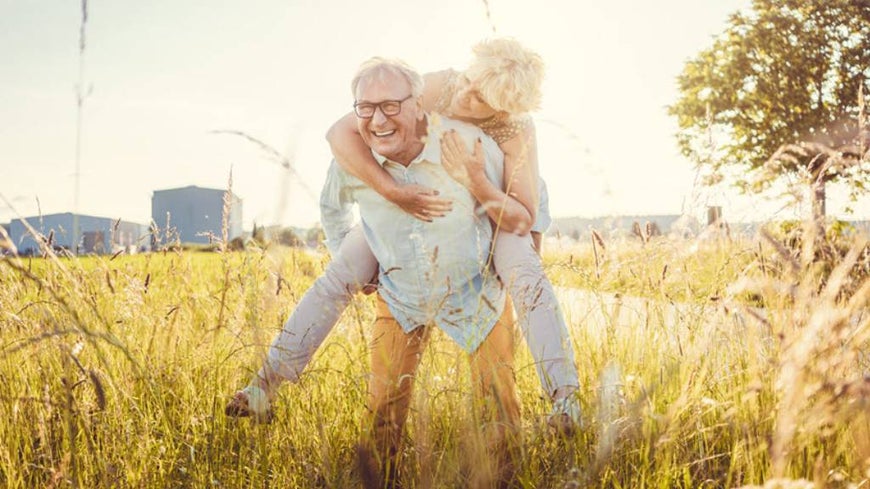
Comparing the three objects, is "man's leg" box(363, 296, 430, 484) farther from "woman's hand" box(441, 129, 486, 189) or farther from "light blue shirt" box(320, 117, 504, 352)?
"woman's hand" box(441, 129, 486, 189)

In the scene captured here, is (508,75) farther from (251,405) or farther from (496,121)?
(251,405)

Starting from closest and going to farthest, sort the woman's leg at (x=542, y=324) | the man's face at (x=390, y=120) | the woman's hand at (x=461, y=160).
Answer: the woman's leg at (x=542, y=324) < the woman's hand at (x=461, y=160) < the man's face at (x=390, y=120)

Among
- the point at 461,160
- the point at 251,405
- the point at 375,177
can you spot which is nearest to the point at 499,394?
the point at 251,405

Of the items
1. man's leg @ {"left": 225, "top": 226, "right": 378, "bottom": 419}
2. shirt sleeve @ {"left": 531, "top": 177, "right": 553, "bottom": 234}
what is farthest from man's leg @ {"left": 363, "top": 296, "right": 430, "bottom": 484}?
shirt sleeve @ {"left": 531, "top": 177, "right": 553, "bottom": 234}

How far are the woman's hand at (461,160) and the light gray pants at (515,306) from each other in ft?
0.87

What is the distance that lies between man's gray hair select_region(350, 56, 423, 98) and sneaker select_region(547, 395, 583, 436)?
123 cm

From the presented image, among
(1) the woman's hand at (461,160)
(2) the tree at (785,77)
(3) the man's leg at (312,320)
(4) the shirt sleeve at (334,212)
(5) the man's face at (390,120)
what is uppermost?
(2) the tree at (785,77)

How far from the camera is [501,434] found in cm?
194

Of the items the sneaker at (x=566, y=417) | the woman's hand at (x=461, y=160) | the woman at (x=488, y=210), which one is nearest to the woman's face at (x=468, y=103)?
the woman at (x=488, y=210)

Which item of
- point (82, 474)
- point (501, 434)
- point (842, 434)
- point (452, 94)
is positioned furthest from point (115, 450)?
point (842, 434)

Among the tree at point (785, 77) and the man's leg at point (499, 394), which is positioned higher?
the tree at point (785, 77)

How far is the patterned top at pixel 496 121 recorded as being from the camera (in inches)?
102

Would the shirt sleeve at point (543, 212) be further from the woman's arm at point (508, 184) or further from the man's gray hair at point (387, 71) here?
the man's gray hair at point (387, 71)

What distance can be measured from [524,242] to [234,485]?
124 centimetres
